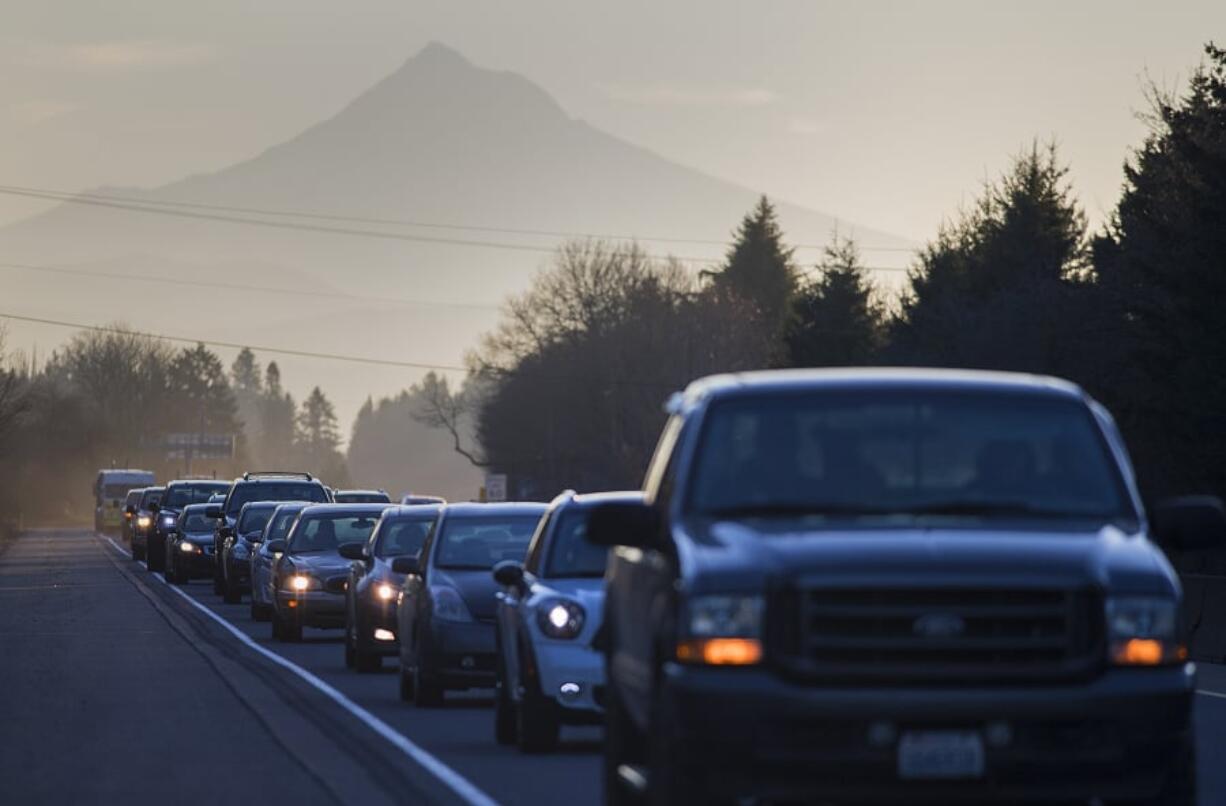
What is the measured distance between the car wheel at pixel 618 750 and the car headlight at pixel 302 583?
71.7 feet

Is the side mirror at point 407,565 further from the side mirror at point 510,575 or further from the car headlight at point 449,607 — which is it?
the side mirror at point 510,575

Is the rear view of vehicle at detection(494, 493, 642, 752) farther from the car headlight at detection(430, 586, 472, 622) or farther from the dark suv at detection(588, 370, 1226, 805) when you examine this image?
the dark suv at detection(588, 370, 1226, 805)

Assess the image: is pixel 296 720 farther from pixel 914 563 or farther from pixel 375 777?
pixel 914 563

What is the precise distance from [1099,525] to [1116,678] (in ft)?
2.81

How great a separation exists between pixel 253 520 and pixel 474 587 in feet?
79.2

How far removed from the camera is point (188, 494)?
6256 centimetres

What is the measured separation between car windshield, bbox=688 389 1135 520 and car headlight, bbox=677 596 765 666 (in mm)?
752

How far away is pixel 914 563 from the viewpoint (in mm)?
9625

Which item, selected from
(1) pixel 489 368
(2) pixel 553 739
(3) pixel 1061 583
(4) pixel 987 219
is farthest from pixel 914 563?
(1) pixel 489 368

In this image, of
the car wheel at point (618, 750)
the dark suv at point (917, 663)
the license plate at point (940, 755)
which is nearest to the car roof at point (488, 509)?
the car wheel at point (618, 750)

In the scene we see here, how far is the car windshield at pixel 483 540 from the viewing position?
74.5 feet

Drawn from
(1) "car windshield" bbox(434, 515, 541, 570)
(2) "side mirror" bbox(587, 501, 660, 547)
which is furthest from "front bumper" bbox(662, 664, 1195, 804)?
(1) "car windshield" bbox(434, 515, 541, 570)

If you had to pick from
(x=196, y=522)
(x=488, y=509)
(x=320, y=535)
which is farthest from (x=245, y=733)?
(x=196, y=522)

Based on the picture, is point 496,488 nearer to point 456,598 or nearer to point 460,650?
point 456,598
